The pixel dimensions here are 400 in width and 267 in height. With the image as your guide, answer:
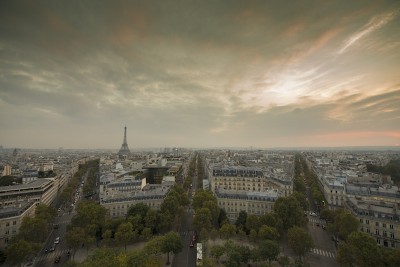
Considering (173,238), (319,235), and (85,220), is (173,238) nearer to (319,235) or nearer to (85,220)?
(85,220)

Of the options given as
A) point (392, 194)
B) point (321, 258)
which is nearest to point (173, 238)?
point (321, 258)

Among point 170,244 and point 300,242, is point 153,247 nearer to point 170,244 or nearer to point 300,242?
point 170,244

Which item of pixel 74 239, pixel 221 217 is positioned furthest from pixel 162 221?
pixel 74 239

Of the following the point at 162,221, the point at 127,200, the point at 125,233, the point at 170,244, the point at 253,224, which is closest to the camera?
the point at 170,244

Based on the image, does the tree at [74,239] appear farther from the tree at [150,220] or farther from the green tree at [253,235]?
the green tree at [253,235]

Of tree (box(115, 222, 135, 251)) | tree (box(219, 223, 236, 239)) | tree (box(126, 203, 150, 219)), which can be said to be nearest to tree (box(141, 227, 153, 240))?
tree (box(115, 222, 135, 251))

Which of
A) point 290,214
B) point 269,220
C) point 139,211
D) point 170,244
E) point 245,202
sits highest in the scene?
point 290,214
